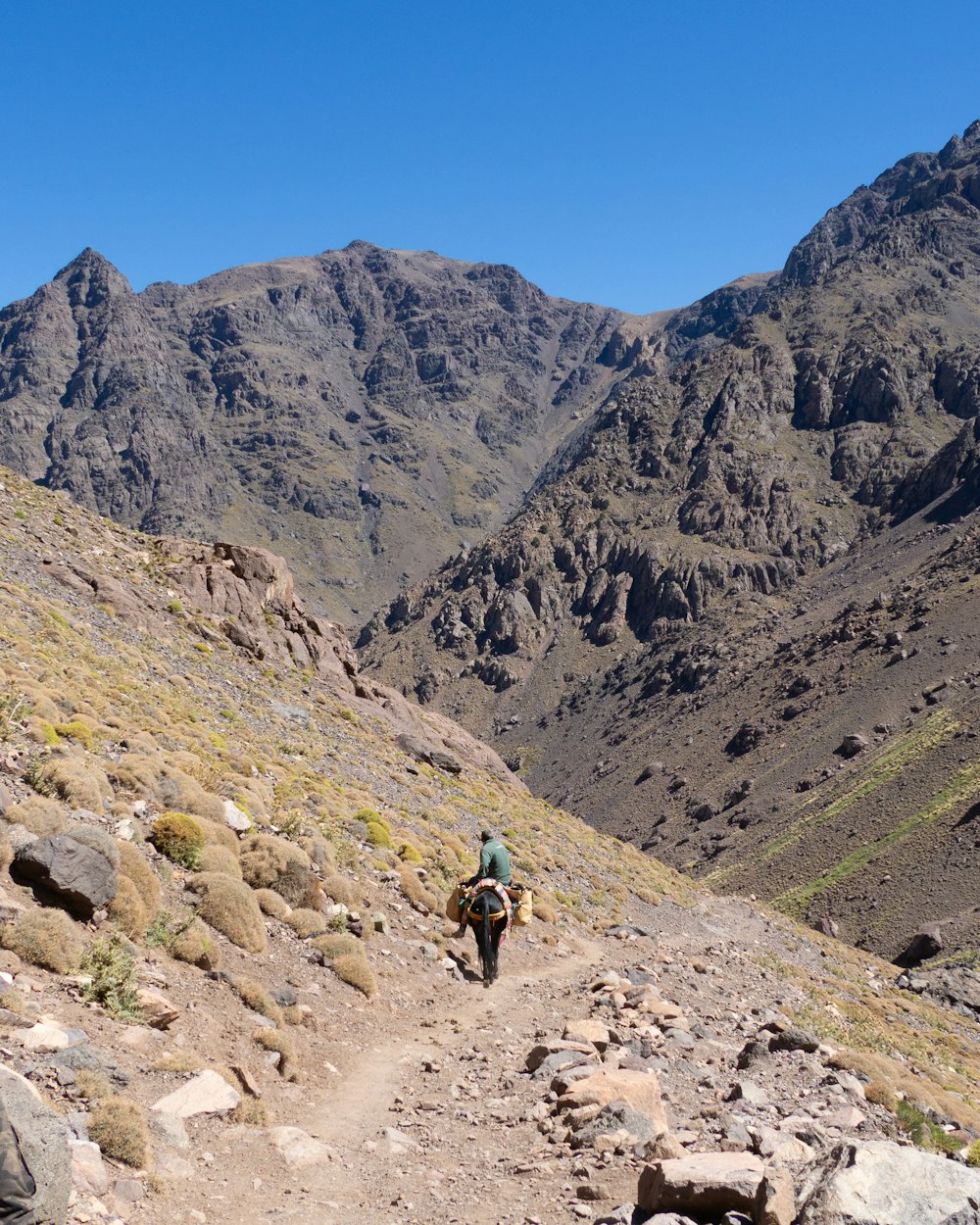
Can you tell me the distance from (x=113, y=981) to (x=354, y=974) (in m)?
4.74

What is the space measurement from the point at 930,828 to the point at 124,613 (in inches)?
2345

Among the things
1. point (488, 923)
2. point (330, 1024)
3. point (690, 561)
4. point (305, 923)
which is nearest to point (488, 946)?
point (488, 923)

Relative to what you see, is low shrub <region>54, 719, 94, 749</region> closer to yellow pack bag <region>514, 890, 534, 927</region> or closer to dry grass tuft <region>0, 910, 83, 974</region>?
dry grass tuft <region>0, 910, 83, 974</region>

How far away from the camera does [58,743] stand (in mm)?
14023

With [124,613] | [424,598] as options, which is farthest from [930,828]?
[424,598]

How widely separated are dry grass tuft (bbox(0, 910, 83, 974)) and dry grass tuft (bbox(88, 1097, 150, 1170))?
2272 mm

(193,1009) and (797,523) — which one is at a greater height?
(797,523)

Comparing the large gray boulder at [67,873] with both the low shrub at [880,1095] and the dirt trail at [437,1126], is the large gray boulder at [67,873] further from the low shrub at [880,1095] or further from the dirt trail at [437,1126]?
the low shrub at [880,1095]

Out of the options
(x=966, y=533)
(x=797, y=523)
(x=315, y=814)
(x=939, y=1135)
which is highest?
(x=797, y=523)

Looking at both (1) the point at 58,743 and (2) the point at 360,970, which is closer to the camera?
(2) the point at 360,970

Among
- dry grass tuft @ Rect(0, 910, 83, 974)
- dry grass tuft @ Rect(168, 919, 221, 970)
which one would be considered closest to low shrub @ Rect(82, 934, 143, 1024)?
dry grass tuft @ Rect(0, 910, 83, 974)

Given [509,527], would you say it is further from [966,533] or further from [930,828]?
[930,828]

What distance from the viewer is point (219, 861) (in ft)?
43.0

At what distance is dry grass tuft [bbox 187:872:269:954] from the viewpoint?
1200cm
